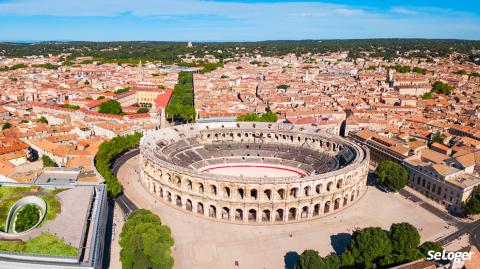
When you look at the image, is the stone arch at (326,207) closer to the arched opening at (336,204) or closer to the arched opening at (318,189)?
the arched opening at (336,204)

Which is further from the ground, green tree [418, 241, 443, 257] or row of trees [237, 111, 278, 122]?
row of trees [237, 111, 278, 122]

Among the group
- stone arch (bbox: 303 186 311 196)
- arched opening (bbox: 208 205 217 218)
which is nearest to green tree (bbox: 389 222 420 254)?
stone arch (bbox: 303 186 311 196)

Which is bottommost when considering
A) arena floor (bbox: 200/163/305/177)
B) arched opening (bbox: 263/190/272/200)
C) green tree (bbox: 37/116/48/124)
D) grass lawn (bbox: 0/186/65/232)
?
arena floor (bbox: 200/163/305/177)

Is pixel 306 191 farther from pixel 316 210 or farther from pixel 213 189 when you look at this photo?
pixel 213 189

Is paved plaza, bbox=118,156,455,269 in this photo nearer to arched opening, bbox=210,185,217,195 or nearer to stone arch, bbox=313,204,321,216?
stone arch, bbox=313,204,321,216

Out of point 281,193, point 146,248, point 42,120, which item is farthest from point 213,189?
point 42,120

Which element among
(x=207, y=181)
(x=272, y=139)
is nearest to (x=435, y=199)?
(x=272, y=139)
